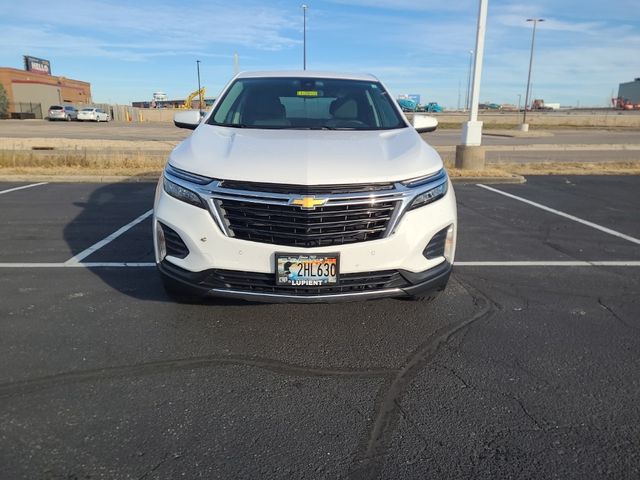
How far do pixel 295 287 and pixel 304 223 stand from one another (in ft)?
1.32

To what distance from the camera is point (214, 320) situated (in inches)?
143

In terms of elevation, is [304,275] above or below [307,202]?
below

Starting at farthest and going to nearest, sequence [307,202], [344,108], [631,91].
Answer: [631,91], [344,108], [307,202]

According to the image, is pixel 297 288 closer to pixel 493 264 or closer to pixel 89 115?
pixel 493 264

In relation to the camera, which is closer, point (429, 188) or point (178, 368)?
point (178, 368)

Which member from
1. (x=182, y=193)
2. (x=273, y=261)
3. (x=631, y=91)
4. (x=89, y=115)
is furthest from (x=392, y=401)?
(x=631, y=91)

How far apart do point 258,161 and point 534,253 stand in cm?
368

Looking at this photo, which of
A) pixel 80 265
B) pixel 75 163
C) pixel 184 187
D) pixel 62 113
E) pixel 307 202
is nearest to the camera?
pixel 307 202

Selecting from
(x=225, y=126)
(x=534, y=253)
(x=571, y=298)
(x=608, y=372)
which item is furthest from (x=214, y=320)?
(x=534, y=253)

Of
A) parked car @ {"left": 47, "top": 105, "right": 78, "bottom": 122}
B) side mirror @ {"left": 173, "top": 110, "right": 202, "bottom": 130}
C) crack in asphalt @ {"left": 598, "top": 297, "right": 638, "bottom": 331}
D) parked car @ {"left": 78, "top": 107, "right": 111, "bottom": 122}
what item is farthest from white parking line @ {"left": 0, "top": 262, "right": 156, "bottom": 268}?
parked car @ {"left": 47, "top": 105, "right": 78, "bottom": 122}

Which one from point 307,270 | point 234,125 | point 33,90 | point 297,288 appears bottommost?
point 297,288

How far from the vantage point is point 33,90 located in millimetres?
65375

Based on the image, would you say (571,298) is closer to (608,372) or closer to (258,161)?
(608,372)

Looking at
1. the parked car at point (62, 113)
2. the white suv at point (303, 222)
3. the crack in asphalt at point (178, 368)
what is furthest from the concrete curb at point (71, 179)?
Result: the parked car at point (62, 113)
